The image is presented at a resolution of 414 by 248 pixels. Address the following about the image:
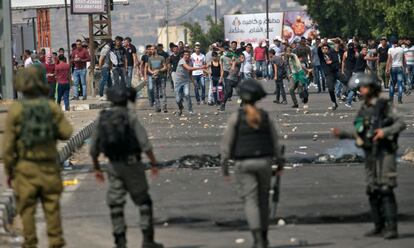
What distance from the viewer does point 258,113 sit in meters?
10.8

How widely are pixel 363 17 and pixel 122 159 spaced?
5694 centimetres

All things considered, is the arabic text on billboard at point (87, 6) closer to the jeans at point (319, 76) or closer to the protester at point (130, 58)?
the protester at point (130, 58)

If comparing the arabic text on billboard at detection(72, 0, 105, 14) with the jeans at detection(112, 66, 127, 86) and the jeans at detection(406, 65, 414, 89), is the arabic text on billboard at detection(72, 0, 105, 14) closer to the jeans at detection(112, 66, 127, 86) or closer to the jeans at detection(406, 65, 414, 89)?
the jeans at detection(112, 66, 127, 86)

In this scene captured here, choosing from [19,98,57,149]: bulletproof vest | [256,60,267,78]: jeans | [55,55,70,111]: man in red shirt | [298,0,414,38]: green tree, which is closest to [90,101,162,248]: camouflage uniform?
[19,98,57,149]: bulletproof vest

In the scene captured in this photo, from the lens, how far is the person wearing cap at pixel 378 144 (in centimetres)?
1189

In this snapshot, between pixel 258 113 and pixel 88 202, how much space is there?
4779mm

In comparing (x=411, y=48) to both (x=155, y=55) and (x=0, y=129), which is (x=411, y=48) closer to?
(x=155, y=55)

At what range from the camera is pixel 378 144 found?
472 inches

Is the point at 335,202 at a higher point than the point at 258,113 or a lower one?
lower

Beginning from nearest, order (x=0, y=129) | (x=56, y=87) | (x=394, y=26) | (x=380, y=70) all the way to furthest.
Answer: (x=0, y=129) < (x=56, y=87) < (x=380, y=70) < (x=394, y=26)

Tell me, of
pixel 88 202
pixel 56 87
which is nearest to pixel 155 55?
pixel 56 87

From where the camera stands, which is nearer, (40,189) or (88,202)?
(40,189)

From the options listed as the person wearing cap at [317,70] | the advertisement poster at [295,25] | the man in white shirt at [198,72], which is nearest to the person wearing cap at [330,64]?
the man in white shirt at [198,72]

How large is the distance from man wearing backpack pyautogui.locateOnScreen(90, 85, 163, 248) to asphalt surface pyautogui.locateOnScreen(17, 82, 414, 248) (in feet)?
2.19
